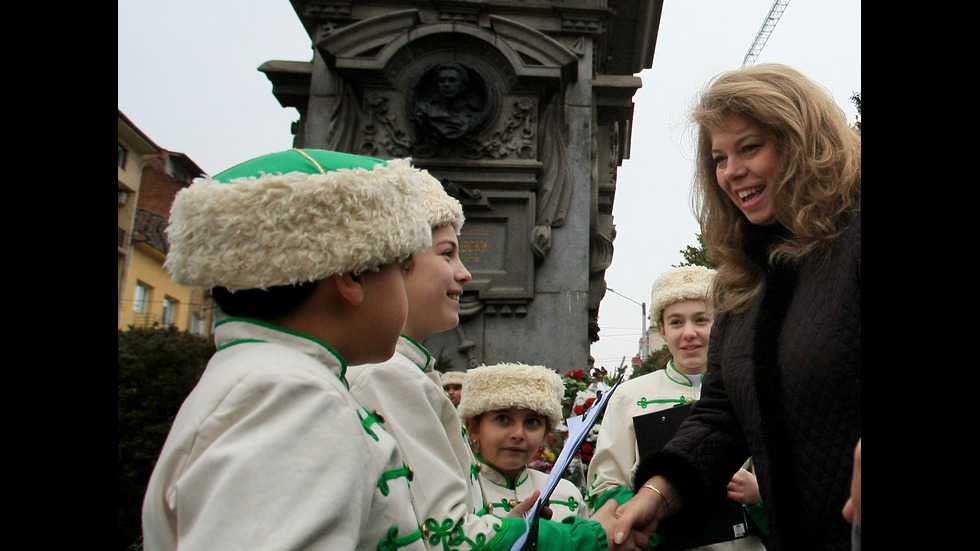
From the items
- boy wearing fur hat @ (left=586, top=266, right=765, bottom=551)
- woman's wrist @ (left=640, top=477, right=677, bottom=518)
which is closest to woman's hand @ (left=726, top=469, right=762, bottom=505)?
boy wearing fur hat @ (left=586, top=266, right=765, bottom=551)

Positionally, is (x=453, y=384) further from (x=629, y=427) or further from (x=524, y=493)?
(x=629, y=427)

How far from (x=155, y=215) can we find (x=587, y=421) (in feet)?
93.6

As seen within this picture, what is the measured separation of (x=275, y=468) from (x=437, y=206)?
5.46ft

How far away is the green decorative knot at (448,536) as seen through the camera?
1.91m

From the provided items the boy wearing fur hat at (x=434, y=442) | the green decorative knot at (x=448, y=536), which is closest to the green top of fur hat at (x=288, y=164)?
the boy wearing fur hat at (x=434, y=442)

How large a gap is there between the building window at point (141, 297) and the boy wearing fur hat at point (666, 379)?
90.3 feet

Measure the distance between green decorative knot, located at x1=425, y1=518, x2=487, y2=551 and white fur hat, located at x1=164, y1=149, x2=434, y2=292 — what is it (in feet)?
2.17

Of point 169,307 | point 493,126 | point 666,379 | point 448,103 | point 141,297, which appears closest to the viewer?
point 666,379

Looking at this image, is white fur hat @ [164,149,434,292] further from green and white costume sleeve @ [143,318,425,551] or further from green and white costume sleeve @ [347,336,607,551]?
green and white costume sleeve @ [347,336,607,551]

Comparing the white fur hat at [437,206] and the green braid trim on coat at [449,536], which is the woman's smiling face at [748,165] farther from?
the green braid trim on coat at [449,536]

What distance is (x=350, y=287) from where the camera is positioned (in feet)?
5.57

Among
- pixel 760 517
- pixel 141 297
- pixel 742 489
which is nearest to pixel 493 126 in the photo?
pixel 760 517
